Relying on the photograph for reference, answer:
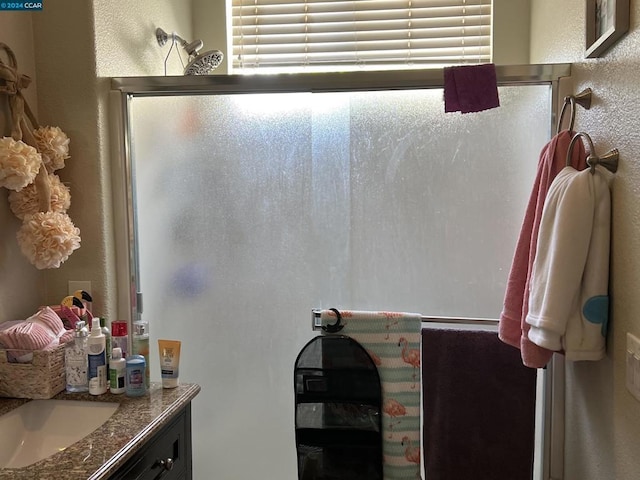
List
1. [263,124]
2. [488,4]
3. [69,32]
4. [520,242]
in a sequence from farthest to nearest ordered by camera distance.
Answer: [488,4] < [263,124] < [69,32] < [520,242]

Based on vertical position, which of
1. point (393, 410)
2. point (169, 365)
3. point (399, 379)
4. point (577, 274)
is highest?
point (577, 274)

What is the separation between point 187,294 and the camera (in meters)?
1.86

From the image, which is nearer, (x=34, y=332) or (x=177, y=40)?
(x=34, y=332)

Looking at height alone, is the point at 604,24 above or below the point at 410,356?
above

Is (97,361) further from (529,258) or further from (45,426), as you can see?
(529,258)

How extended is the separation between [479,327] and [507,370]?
0.53ft

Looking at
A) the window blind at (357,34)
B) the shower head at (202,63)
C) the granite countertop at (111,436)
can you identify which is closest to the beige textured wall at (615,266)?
the window blind at (357,34)

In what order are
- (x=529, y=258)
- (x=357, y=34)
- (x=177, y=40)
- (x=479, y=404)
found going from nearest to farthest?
(x=529, y=258) < (x=479, y=404) < (x=177, y=40) < (x=357, y=34)

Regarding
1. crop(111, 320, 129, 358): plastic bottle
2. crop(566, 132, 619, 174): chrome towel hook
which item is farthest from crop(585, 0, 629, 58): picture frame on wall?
crop(111, 320, 129, 358): plastic bottle

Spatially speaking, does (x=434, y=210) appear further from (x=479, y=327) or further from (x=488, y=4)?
(x=488, y=4)

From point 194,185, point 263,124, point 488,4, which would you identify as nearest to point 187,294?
point 194,185

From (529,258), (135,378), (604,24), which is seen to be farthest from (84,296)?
(604,24)

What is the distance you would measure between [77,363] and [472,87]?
1.44 meters

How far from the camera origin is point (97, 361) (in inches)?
57.1
